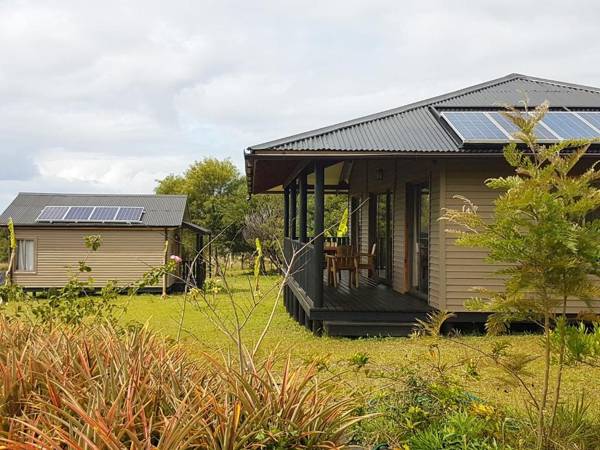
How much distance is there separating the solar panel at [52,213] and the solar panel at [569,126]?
15830 mm

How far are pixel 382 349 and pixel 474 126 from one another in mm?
4103

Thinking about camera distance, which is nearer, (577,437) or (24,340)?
(577,437)

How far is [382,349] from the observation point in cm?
842

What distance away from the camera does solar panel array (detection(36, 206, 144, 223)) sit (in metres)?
20.1

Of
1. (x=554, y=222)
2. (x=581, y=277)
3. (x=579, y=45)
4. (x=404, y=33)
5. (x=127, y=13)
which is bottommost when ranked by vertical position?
(x=581, y=277)

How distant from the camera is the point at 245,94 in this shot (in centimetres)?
1775

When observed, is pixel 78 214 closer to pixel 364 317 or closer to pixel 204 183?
pixel 364 317

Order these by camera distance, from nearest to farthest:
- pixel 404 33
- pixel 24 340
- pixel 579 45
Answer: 1. pixel 24 340
2. pixel 404 33
3. pixel 579 45

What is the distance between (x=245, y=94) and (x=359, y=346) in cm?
1093

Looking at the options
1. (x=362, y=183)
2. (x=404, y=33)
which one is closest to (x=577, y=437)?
(x=404, y=33)

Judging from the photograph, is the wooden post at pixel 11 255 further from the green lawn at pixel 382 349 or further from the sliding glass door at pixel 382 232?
the sliding glass door at pixel 382 232

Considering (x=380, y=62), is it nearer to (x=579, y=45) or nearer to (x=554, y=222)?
(x=579, y=45)

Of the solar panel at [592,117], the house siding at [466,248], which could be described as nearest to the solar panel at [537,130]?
the house siding at [466,248]

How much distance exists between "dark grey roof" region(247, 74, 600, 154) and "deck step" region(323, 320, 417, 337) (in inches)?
106
